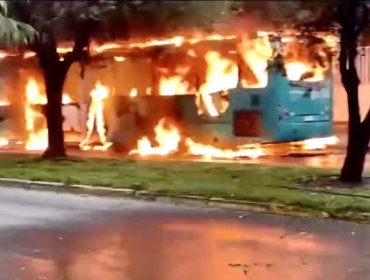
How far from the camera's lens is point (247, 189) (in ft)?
45.5

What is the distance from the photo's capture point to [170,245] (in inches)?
375

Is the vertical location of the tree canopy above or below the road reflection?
above

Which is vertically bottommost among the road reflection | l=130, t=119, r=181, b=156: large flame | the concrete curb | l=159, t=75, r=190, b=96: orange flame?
the concrete curb

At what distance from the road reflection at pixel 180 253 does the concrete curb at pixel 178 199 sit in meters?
1.05

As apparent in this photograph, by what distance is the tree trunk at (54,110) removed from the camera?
20.2 meters

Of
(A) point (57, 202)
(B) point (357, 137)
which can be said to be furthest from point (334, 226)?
(A) point (57, 202)

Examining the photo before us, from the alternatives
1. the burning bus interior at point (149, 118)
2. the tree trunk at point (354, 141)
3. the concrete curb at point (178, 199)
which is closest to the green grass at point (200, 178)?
the concrete curb at point (178, 199)

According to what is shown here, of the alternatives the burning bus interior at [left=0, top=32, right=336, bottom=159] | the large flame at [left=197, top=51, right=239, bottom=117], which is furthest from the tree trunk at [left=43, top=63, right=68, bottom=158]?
the large flame at [left=197, top=51, right=239, bottom=117]

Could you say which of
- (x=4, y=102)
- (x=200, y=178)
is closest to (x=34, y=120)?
(x=4, y=102)

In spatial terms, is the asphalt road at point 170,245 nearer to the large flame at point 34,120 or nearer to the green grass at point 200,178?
the green grass at point 200,178

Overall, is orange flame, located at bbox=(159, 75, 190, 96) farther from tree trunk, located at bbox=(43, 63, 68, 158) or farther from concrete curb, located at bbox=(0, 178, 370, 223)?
tree trunk, located at bbox=(43, 63, 68, 158)

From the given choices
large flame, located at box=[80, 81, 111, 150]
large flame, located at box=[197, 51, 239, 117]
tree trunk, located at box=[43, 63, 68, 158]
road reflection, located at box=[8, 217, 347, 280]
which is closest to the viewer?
large flame, located at box=[197, 51, 239, 117]

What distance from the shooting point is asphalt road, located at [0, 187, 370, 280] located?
7.91 metres

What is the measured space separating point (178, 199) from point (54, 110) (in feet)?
25.9
